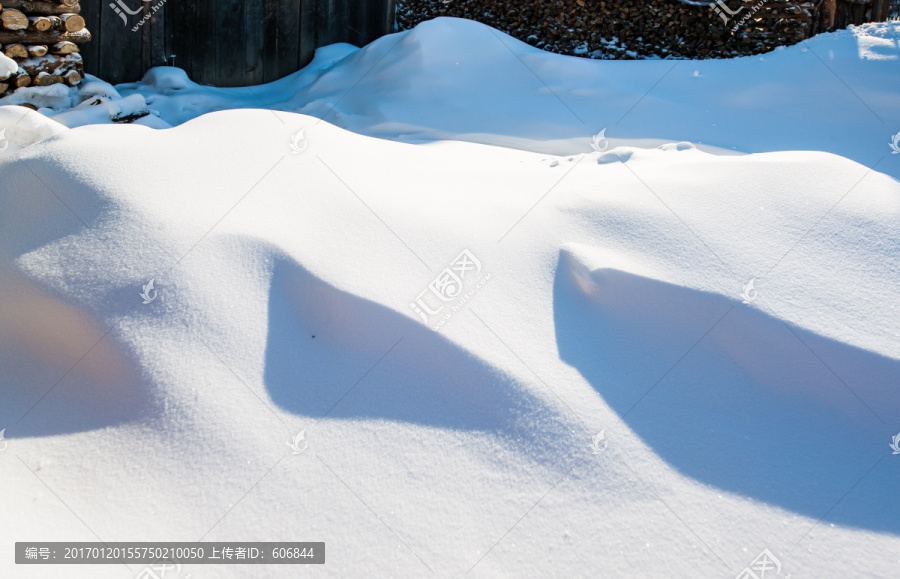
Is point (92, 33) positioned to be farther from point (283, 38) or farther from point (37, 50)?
point (283, 38)

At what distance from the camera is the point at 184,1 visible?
5730mm

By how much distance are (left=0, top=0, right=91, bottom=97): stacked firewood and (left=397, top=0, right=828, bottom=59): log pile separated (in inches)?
155

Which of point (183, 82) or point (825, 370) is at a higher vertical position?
point (825, 370)

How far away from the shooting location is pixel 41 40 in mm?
4070

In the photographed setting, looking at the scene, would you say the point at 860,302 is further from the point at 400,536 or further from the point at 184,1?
the point at 184,1

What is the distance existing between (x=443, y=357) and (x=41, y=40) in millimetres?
3662

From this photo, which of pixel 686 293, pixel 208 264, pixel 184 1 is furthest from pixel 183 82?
pixel 686 293

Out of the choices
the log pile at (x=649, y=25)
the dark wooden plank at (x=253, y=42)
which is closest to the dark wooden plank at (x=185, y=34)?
the dark wooden plank at (x=253, y=42)

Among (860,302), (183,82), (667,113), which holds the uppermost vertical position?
(860,302)

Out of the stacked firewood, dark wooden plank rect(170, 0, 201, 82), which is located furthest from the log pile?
the stacked firewood

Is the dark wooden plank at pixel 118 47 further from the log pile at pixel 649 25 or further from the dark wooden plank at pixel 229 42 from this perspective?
the log pile at pixel 649 25

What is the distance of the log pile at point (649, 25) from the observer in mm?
5297

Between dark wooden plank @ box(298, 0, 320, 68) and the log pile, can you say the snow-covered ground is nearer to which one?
the log pile

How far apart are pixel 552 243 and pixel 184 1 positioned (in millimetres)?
4818
